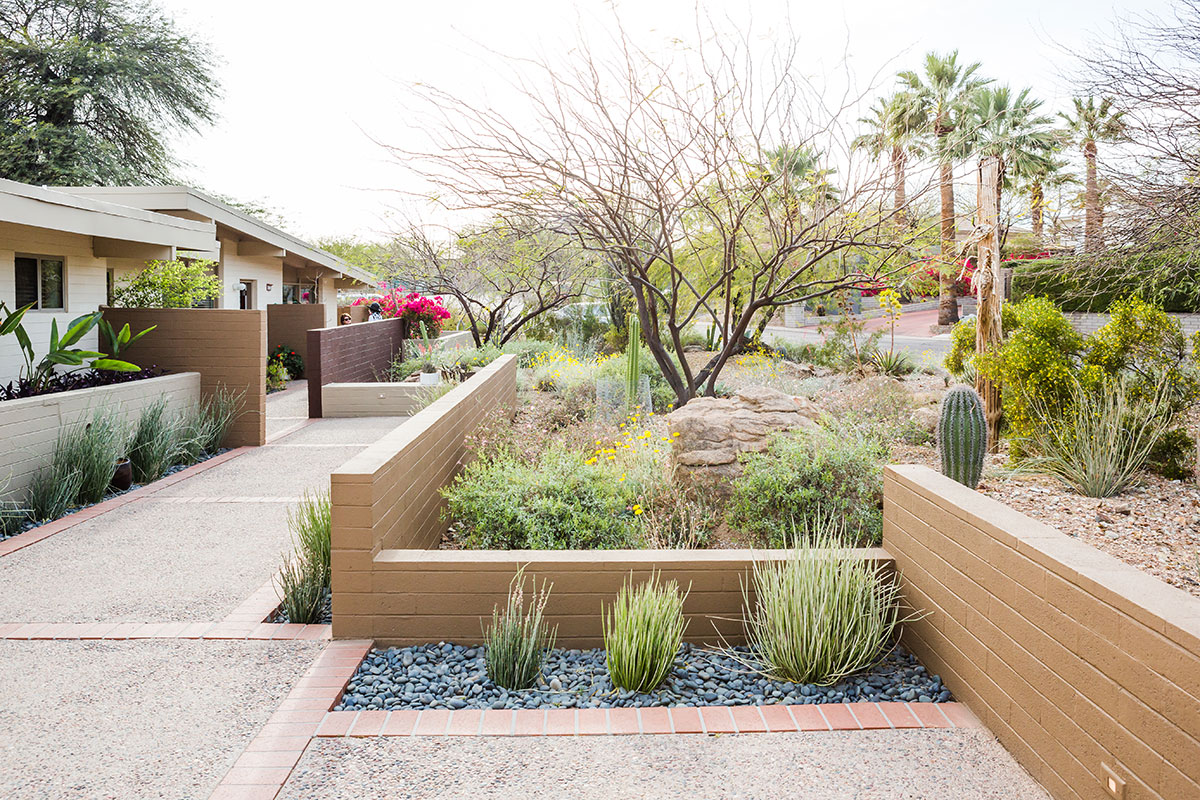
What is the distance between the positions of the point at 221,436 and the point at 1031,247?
35.3ft

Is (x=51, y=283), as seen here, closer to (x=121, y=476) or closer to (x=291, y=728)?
(x=121, y=476)

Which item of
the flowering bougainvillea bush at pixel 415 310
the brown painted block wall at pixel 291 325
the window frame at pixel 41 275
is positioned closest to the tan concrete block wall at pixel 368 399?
the window frame at pixel 41 275

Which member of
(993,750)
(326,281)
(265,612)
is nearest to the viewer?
(993,750)

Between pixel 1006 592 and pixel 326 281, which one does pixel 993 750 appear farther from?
pixel 326 281

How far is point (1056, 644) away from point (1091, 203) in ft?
28.5

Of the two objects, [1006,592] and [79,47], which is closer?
[1006,592]

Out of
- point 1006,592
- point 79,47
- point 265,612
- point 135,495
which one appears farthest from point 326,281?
point 1006,592

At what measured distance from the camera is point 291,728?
3.41 m

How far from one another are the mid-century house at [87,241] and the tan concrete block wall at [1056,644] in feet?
27.3

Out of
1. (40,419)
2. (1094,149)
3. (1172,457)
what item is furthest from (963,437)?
(40,419)

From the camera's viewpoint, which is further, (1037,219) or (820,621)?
(1037,219)

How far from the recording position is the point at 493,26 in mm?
7367

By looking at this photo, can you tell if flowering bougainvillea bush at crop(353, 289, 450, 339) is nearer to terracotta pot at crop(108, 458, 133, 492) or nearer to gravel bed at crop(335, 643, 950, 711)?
terracotta pot at crop(108, 458, 133, 492)

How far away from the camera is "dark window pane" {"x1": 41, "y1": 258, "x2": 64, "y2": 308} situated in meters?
10.5
